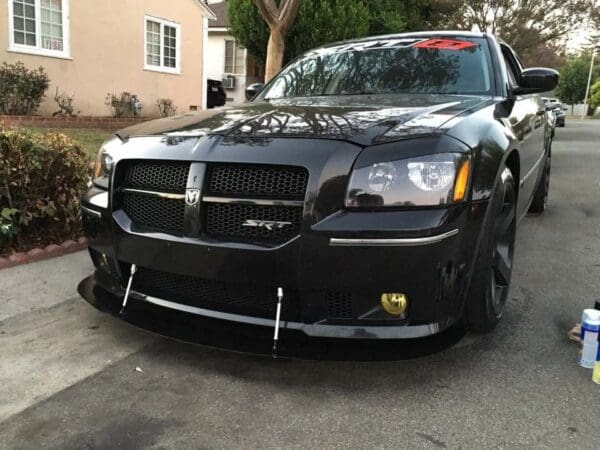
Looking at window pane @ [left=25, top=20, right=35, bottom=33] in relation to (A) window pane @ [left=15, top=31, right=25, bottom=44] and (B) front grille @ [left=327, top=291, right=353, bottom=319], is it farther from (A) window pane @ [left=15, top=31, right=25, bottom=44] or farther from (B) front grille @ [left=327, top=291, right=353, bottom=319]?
(B) front grille @ [left=327, top=291, right=353, bottom=319]

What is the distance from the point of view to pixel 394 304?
240 centimetres

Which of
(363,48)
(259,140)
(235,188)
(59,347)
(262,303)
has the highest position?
(363,48)

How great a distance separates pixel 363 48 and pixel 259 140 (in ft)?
6.74

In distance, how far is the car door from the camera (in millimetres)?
3715

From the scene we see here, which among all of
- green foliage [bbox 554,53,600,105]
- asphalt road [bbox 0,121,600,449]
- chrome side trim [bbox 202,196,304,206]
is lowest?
asphalt road [bbox 0,121,600,449]

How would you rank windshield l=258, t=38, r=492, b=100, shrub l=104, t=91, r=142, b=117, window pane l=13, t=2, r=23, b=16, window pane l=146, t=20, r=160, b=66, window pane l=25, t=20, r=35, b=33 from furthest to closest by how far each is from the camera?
window pane l=146, t=20, r=160, b=66
shrub l=104, t=91, r=142, b=117
window pane l=25, t=20, r=35, b=33
window pane l=13, t=2, r=23, b=16
windshield l=258, t=38, r=492, b=100

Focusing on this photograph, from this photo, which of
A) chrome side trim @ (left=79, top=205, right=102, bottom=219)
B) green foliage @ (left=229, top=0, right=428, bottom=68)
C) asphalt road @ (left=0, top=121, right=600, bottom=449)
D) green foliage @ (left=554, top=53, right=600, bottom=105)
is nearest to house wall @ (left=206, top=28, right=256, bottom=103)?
green foliage @ (left=229, top=0, right=428, bottom=68)

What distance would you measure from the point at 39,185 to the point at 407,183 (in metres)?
3.15

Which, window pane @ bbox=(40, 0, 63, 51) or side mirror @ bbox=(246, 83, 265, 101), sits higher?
window pane @ bbox=(40, 0, 63, 51)

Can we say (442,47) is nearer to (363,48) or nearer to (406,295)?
(363,48)

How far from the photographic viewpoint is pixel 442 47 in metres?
3.99

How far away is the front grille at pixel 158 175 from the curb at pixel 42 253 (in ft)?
5.11

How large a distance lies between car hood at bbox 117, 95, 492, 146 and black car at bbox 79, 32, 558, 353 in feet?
0.04

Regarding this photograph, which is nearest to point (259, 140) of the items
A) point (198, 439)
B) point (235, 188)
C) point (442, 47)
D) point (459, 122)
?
point (235, 188)
